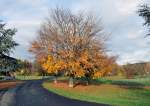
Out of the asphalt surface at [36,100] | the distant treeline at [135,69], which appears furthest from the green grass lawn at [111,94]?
the distant treeline at [135,69]

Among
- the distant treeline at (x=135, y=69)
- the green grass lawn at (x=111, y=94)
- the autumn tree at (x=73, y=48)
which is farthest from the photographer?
the distant treeline at (x=135, y=69)

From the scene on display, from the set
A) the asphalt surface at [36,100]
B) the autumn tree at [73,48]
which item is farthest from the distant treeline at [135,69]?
the asphalt surface at [36,100]

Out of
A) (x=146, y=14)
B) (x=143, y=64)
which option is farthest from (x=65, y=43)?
(x=143, y=64)

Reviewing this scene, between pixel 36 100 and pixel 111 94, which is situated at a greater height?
pixel 111 94

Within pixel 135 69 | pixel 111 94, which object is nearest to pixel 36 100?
pixel 111 94

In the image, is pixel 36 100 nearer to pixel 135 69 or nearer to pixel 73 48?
pixel 73 48

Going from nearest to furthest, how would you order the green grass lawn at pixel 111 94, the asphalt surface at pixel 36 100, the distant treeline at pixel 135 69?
the asphalt surface at pixel 36 100
the green grass lawn at pixel 111 94
the distant treeline at pixel 135 69

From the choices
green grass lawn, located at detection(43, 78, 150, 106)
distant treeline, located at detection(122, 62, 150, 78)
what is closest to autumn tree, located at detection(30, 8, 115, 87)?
green grass lawn, located at detection(43, 78, 150, 106)

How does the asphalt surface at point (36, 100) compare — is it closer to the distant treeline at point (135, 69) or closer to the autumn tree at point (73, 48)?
the autumn tree at point (73, 48)

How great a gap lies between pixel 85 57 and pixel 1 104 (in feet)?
90.5

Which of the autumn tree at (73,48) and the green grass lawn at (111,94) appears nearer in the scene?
the green grass lawn at (111,94)

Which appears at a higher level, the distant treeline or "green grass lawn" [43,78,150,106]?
the distant treeline

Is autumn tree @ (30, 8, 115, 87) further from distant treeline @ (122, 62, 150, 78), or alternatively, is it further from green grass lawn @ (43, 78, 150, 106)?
distant treeline @ (122, 62, 150, 78)

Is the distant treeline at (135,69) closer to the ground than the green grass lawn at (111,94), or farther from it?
farther from it
